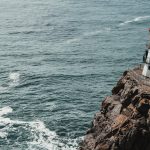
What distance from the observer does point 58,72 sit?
13188 cm

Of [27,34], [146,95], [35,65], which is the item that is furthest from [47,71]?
[146,95]

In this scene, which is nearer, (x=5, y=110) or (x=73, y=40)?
(x=5, y=110)

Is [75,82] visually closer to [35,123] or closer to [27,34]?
[35,123]

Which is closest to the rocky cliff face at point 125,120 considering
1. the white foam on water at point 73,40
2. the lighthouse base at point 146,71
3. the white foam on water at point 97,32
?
the lighthouse base at point 146,71

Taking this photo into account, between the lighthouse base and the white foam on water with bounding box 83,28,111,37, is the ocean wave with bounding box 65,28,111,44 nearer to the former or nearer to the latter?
the white foam on water with bounding box 83,28,111,37

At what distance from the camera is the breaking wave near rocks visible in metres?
87.2

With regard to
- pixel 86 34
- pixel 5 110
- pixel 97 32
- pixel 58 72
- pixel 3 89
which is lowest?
pixel 5 110

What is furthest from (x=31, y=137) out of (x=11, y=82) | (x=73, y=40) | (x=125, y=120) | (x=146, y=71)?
(x=73, y=40)

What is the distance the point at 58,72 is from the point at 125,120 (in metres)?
66.2

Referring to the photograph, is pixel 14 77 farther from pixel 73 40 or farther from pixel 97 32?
pixel 97 32

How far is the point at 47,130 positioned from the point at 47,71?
4063 cm

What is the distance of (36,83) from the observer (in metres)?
123

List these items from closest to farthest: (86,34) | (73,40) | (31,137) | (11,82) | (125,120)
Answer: (125,120) < (31,137) < (11,82) < (73,40) < (86,34)

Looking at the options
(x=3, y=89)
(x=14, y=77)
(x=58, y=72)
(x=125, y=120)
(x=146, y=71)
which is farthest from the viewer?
(x=58, y=72)
